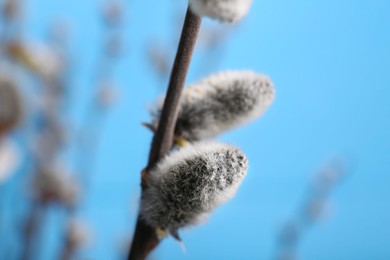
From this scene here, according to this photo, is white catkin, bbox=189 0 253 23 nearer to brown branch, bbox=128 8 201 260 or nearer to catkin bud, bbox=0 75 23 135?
brown branch, bbox=128 8 201 260

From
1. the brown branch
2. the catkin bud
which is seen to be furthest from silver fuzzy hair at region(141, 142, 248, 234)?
the catkin bud

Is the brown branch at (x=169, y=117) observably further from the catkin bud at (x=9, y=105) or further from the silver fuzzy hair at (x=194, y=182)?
the catkin bud at (x=9, y=105)

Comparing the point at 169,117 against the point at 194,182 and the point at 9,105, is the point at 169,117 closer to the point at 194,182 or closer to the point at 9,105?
the point at 194,182

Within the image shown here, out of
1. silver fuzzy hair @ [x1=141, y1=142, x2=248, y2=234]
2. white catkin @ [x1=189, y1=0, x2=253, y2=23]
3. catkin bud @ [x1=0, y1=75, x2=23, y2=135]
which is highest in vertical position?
white catkin @ [x1=189, y1=0, x2=253, y2=23]

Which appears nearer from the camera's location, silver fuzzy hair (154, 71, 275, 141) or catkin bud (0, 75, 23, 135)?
silver fuzzy hair (154, 71, 275, 141)

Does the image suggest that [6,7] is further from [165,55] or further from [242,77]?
[242,77]

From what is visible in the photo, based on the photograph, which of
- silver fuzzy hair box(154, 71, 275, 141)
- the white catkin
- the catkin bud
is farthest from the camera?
the catkin bud

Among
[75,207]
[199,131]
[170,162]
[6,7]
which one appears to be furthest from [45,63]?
[170,162]

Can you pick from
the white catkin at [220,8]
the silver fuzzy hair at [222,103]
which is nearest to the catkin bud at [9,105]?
the silver fuzzy hair at [222,103]
